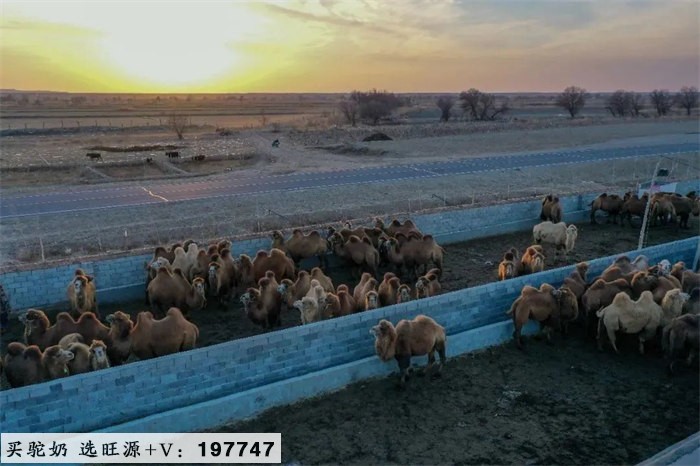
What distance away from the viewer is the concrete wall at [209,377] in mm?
8180

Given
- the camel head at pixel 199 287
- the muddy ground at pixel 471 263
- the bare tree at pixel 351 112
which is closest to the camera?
the muddy ground at pixel 471 263

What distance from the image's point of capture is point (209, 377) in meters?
9.25

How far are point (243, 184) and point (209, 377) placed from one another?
2307 cm

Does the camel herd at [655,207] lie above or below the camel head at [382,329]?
above

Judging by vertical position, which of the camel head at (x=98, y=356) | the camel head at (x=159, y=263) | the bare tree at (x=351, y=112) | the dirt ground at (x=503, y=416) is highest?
the bare tree at (x=351, y=112)

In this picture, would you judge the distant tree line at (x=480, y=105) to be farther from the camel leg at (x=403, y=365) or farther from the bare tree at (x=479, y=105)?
the camel leg at (x=403, y=365)

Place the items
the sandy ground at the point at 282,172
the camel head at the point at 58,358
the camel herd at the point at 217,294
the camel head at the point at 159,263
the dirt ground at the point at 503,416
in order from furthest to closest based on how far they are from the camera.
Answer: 1. the sandy ground at the point at 282,172
2. the camel head at the point at 159,263
3. the camel herd at the point at 217,294
4. the camel head at the point at 58,358
5. the dirt ground at the point at 503,416

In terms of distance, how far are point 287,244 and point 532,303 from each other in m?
6.50

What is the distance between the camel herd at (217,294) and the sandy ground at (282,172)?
319cm

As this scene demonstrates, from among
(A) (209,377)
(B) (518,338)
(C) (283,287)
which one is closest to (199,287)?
(C) (283,287)

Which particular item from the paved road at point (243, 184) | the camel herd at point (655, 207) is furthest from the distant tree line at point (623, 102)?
the camel herd at point (655, 207)

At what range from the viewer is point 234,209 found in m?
25.0

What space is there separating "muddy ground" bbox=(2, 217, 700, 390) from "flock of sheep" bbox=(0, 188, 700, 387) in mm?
387

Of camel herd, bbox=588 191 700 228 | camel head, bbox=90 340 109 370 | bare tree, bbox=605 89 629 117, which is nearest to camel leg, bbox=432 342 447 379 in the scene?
camel head, bbox=90 340 109 370
